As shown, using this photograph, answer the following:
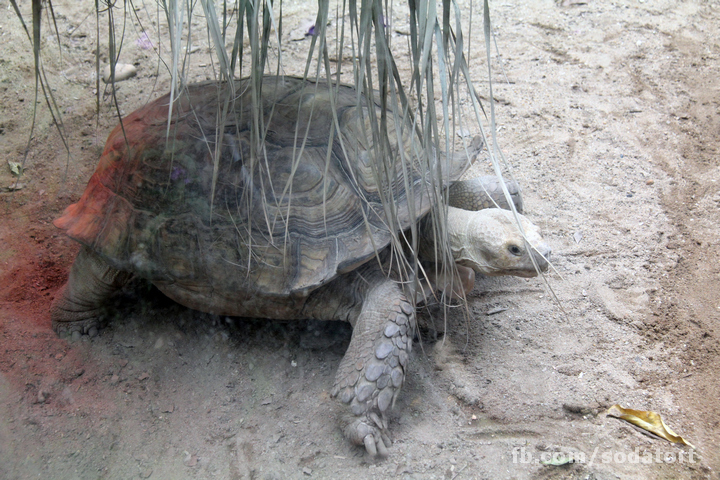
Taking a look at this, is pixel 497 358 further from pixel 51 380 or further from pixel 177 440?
pixel 51 380

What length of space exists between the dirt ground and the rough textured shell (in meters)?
0.52

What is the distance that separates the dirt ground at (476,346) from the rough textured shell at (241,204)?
520mm

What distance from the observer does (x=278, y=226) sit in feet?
7.80

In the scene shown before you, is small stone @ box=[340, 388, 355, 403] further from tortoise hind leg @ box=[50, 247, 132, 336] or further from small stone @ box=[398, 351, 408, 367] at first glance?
tortoise hind leg @ box=[50, 247, 132, 336]

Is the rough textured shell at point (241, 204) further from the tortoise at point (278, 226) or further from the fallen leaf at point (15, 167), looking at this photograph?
the fallen leaf at point (15, 167)

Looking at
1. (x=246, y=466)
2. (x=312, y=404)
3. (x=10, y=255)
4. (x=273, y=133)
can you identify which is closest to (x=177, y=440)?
(x=246, y=466)

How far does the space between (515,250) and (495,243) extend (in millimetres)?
99

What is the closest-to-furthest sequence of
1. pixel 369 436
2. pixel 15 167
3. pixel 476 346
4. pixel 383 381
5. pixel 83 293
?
pixel 369 436 < pixel 383 381 < pixel 476 346 < pixel 83 293 < pixel 15 167

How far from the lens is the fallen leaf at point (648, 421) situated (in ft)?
6.54

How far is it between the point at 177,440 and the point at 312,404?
0.62m

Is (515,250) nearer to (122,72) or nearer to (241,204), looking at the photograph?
(241,204)

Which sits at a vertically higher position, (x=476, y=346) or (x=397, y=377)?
(x=397, y=377)

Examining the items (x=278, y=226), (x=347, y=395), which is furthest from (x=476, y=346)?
(x=278, y=226)

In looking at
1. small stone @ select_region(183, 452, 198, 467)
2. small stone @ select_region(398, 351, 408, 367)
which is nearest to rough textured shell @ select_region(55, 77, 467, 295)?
small stone @ select_region(398, 351, 408, 367)
